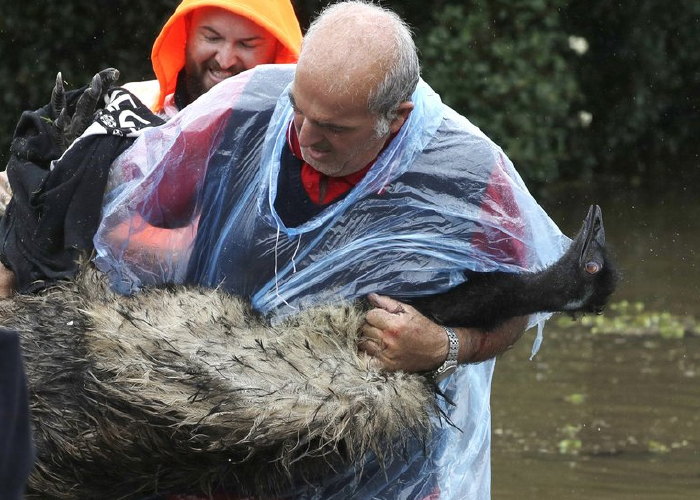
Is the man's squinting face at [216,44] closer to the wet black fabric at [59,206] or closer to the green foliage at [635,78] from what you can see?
the wet black fabric at [59,206]

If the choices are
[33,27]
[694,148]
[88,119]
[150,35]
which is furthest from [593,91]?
[88,119]

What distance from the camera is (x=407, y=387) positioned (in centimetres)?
314

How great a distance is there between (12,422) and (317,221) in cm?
161

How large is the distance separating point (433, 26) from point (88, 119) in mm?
9628

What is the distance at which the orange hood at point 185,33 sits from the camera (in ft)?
14.2

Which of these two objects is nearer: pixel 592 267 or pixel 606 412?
pixel 592 267

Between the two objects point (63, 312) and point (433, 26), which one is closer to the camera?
point (63, 312)

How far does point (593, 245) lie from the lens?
127 inches

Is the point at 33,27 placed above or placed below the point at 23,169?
below

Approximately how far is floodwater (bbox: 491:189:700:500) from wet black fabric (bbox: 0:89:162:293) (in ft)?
10.3

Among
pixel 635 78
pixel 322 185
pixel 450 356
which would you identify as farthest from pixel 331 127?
pixel 635 78

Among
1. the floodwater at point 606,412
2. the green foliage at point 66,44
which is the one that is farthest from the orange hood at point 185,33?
the green foliage at point 66,44

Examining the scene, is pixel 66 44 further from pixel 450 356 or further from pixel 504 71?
pixel 450 356

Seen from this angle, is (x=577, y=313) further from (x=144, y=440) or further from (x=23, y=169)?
(x=23, y=169)
